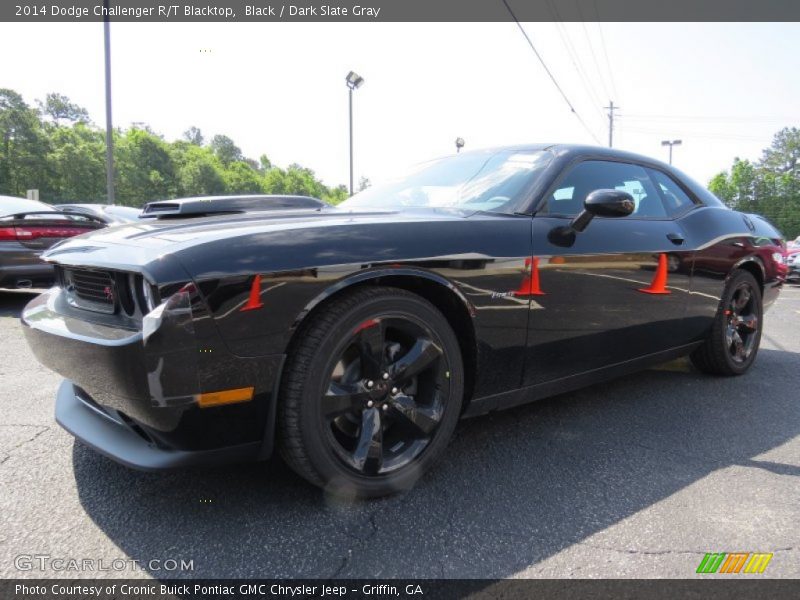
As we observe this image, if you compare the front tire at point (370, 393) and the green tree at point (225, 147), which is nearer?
the front tire at point (370, 393)

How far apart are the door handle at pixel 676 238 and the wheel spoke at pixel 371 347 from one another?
6.55 ft

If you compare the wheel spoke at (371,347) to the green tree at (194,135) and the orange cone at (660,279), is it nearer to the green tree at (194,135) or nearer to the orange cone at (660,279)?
the orange cone at (660,279)

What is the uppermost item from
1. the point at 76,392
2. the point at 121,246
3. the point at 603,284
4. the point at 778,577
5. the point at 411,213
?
the point at 411,213

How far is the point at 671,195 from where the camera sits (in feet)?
10.9

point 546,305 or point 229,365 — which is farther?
point 546,305

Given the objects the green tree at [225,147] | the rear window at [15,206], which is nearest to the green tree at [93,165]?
the green tree at [225,147]

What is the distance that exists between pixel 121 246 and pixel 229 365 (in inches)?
24.0

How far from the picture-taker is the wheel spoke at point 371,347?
1.82 meters

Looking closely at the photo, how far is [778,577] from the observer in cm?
156

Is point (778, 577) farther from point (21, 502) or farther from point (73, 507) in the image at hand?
point (21, 502)

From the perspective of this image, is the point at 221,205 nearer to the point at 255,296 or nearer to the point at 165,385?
the point at 255,296

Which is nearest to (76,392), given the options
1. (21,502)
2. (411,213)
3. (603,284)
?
(21,502)

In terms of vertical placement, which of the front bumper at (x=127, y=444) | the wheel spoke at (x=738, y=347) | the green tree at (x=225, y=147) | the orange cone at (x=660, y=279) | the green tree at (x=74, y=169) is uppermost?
the green tree at (x=225, y=147)

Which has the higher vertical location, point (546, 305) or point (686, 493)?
point (546, 305)
